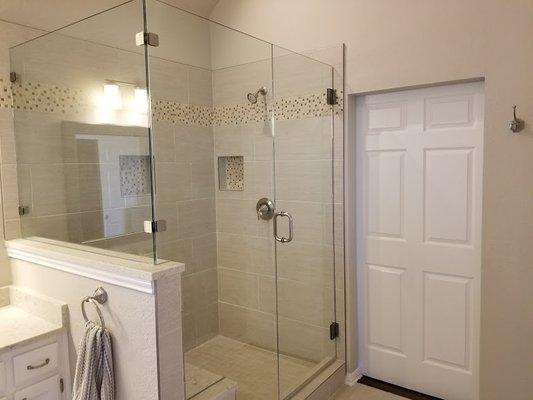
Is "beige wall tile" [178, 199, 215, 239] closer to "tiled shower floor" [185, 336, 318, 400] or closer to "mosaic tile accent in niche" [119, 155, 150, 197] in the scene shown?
"mosaic tile accent in niche" [119, 155, 150, 197]

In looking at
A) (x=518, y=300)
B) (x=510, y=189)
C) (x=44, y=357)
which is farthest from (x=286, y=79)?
(x=44, y=357)

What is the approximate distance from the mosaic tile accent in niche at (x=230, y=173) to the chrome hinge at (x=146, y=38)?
4.39ft

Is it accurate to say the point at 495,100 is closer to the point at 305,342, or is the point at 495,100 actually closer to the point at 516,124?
the point at 516,124

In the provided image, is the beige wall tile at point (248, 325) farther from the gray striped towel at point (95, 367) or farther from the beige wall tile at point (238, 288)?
the gray striped towel at point (95, 367)

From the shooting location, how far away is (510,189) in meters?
2.12

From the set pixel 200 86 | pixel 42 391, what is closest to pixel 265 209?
pixel 200 86

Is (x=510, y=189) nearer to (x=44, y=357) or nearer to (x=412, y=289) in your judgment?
(x=412, y=289)

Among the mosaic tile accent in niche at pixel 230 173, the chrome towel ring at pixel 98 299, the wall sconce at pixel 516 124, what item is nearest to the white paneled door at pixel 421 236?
the wall sconce at pixel 516 124

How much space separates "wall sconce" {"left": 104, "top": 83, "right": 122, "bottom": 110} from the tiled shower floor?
1.50m

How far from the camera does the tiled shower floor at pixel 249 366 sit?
99.7 inches

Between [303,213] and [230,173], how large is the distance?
2.20ft

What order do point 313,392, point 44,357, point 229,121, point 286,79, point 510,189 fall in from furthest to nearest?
point 229,121
point 286,79
point 313,392
point 510,189
point 44,357

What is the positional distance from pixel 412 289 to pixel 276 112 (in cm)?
146

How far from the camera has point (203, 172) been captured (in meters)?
3.04
